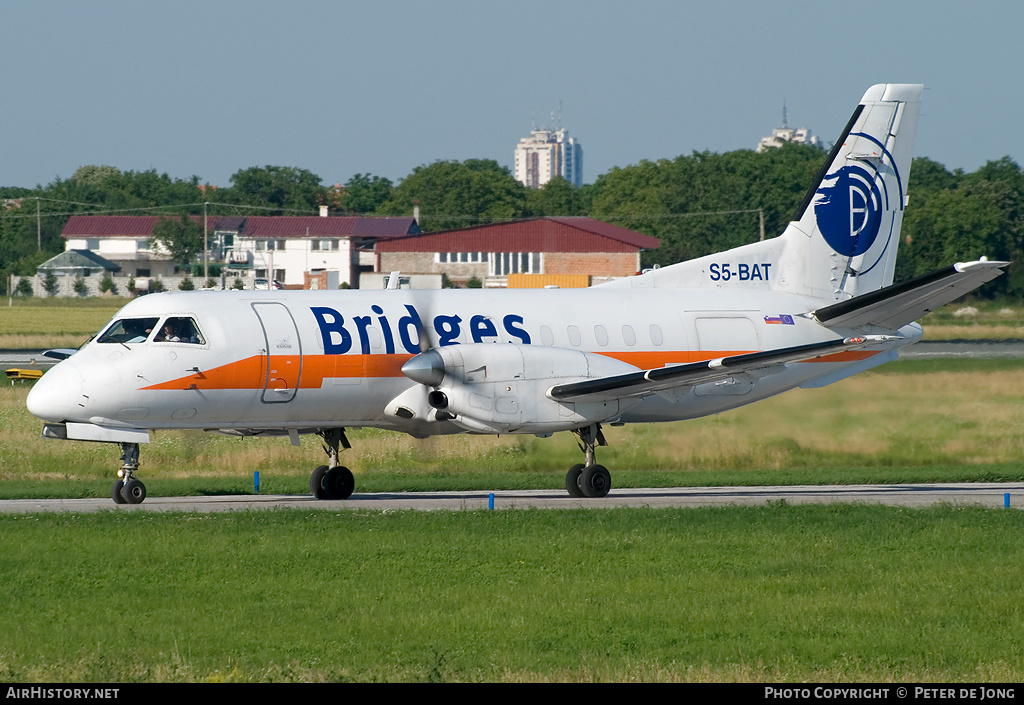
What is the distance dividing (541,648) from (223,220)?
128 m

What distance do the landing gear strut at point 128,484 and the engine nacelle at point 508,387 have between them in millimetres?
4649

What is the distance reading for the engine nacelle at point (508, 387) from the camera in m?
22.0

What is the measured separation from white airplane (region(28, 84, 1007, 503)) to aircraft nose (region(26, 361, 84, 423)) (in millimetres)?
30

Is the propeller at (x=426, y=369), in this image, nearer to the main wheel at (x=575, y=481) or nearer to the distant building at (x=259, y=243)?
the main wheel at (x=575, y=481)

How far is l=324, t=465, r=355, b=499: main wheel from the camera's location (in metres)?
23.7

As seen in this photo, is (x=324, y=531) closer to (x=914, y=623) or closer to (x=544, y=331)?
(x=544, y=331)

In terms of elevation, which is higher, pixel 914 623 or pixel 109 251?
pixel 109 251

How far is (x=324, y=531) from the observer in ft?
61.8

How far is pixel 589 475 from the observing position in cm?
2358

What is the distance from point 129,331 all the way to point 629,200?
12405 cm

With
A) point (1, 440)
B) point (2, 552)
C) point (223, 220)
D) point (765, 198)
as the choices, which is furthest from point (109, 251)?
point (2, 552)

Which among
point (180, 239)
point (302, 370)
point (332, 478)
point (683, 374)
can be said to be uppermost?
point (180, 239)

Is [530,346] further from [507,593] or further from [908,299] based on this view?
[507,593]

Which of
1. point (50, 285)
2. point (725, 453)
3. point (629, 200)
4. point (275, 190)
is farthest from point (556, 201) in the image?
point (725, 453)
